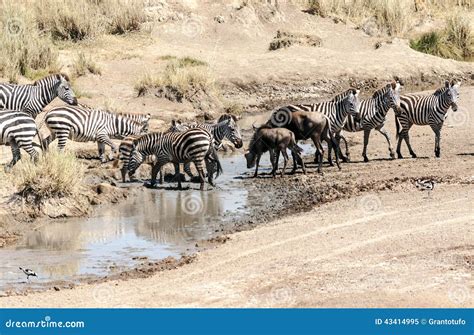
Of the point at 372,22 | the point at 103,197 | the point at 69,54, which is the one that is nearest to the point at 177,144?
the point at 103,197

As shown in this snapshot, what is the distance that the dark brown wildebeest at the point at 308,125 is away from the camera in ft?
70.1

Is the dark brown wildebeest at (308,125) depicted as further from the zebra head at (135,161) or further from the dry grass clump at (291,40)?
the dry grass clump at (291,40)

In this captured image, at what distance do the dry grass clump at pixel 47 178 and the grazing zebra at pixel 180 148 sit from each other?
8.56 ft

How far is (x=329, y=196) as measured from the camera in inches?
719

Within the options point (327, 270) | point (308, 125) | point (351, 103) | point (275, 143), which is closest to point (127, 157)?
point (275, 143)

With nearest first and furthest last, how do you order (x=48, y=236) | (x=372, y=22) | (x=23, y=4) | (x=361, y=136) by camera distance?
(x=48, y=236)
(x=361, y=136)
(x=23, y=4)
(x=372, y=22)

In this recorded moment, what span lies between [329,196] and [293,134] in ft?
9.28

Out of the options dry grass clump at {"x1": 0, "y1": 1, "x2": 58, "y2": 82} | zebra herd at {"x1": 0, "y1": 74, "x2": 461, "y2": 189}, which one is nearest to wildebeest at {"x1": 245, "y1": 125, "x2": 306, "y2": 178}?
zebra herd at {"x1": 0, "y1": 74, "x2": 461, "y2": 189}

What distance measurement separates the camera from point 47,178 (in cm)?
1711

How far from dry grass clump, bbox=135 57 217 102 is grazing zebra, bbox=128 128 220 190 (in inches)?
297

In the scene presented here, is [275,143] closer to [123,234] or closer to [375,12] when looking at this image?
[123,234]

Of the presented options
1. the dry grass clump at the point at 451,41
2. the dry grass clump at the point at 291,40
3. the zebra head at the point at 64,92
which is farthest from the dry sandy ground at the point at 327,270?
the dry grass clump at the point at 451,41

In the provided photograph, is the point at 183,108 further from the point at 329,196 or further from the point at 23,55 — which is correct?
the point at 329,196

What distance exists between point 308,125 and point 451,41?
17.7 metres
